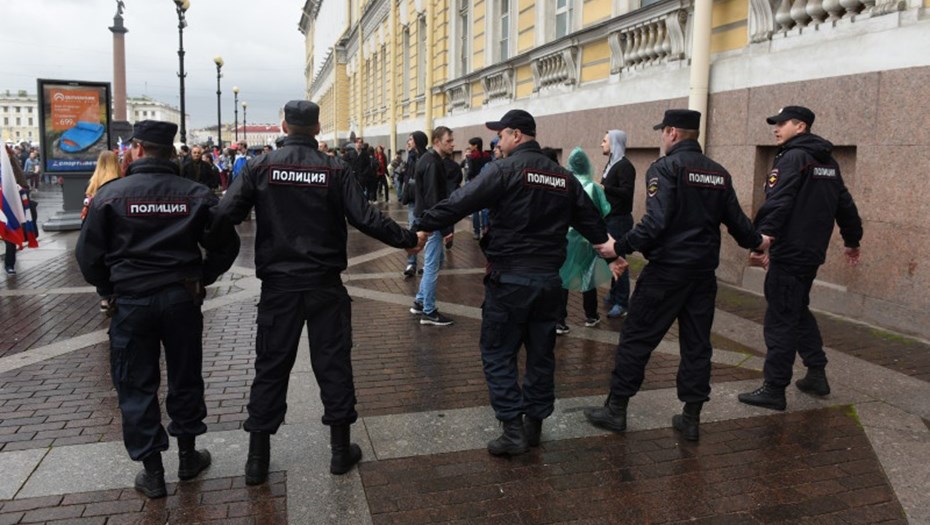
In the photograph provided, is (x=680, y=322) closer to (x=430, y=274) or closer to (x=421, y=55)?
(x=430, y=274)

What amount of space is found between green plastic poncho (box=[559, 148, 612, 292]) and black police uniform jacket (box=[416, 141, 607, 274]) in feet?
7.23

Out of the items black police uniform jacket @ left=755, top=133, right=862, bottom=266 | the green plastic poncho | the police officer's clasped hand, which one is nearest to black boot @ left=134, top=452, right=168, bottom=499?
the police officer's clasped hand

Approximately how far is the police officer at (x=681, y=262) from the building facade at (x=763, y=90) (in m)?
3.07

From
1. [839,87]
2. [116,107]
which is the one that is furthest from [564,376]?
[116,107]

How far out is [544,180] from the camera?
4145mm

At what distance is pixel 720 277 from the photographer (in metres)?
9.05

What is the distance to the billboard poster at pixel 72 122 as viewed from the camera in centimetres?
1506

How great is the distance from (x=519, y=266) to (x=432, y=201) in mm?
3389

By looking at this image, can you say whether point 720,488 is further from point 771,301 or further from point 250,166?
point 250,166

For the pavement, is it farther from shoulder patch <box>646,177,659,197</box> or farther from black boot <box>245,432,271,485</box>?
shoulder patch <box>646,177,659,197</box>

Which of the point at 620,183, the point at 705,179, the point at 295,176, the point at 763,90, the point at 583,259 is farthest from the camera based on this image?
the point at 763,90

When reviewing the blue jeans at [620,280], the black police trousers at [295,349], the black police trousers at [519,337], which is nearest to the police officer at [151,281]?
the black police trousers at [295,349]

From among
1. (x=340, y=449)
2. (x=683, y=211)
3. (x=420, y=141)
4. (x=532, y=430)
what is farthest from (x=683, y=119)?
(x=420, y=141)

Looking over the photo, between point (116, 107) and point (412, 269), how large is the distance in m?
22.5
